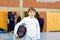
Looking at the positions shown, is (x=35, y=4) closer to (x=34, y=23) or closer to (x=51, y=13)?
(x=51, y=13)

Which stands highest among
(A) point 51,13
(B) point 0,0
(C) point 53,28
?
(B) point 0,0

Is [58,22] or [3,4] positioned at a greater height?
[3,4]

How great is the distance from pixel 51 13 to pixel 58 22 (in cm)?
109

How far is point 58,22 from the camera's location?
1714 centimetres

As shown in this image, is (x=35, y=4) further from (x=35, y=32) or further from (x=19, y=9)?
(x=35, y=32)

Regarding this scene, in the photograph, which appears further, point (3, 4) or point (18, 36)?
point (3, 4)

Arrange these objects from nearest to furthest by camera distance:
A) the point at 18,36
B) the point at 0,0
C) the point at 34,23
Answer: the point at 18,36
the point at 34,23
the point at 0,0

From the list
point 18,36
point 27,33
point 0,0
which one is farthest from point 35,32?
point 0,0

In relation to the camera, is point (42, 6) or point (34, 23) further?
point (42, 6)

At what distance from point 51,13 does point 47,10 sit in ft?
1.65

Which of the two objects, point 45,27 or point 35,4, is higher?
point 35,4

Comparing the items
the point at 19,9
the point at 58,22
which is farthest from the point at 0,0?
the point at 58,22

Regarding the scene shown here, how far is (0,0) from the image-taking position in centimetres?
1619

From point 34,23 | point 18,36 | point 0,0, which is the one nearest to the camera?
point 18,36
